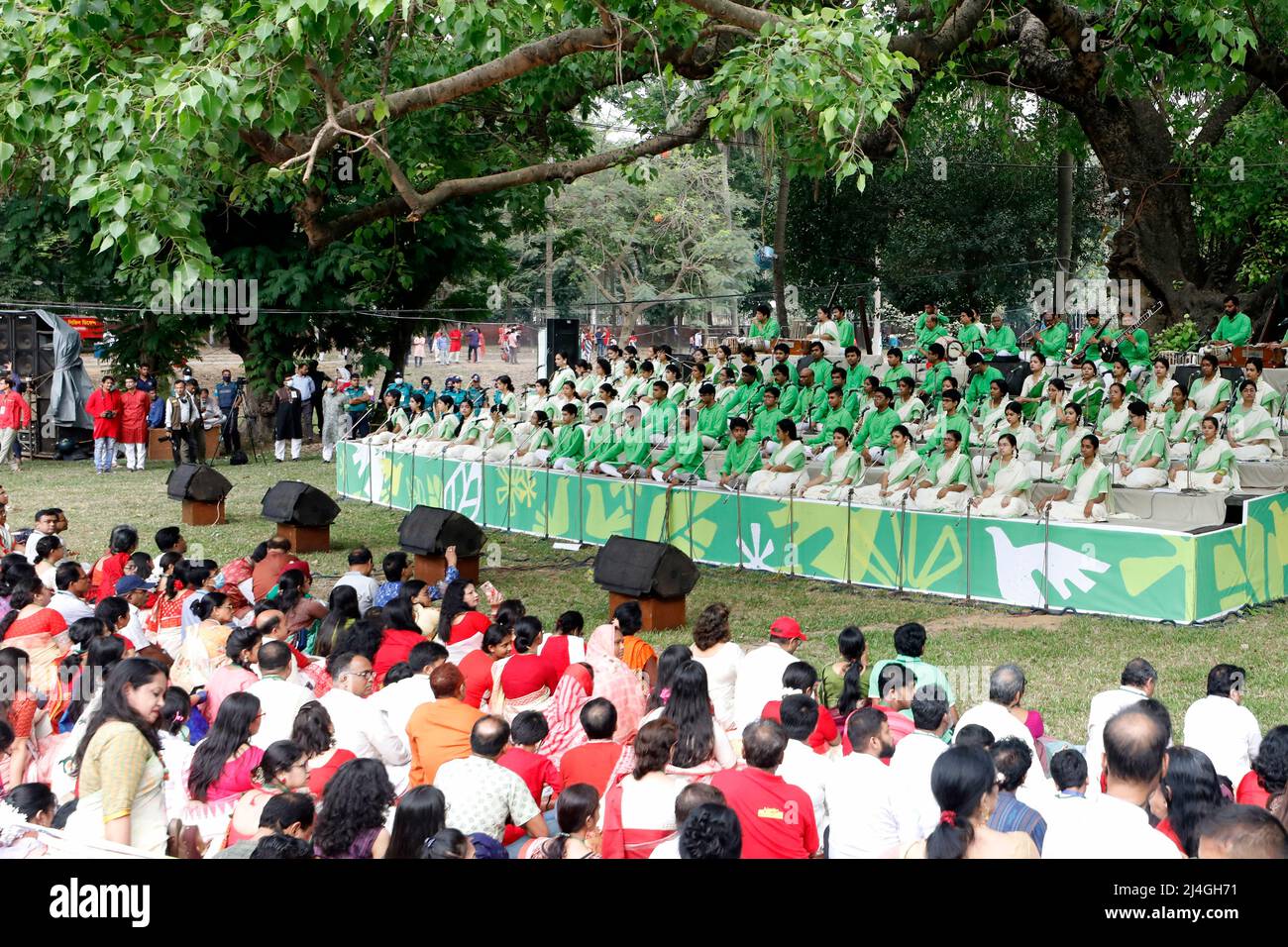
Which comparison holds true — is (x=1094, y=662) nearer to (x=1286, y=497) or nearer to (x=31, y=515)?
(x=1286, y=497)

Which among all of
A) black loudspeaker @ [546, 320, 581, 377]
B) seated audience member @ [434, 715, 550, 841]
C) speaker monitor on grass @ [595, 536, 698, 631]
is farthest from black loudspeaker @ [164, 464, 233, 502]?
seated audience member @ [434, 715, 550, 841]

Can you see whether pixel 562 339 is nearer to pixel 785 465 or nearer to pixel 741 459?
pixel 741 459

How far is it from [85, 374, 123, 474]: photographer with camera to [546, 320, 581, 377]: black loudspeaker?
26.8 ft

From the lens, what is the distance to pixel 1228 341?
23547mm

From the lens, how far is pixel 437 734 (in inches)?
292

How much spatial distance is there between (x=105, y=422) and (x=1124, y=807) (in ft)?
79.5

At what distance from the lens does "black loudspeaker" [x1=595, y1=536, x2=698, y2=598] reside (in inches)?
538

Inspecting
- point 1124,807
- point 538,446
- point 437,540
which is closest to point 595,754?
point 1124,807

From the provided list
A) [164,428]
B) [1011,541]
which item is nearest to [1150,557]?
[1011,541]

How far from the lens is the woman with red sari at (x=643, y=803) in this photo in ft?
20.5

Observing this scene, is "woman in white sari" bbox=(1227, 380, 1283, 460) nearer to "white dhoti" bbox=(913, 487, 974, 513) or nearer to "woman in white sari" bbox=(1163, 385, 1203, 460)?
"woman in white sari" bbox=(1163, 385, 1203, 460)

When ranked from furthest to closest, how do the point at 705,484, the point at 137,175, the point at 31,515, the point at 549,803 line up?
the point at 31,515
the point at 705,484
the point at 137,175
the point at 549,803

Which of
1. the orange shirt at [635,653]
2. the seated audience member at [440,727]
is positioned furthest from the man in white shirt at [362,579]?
the seated audience member at [440,727]

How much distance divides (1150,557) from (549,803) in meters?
8.46
